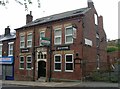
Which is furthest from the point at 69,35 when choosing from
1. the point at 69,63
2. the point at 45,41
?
the point at 69,63

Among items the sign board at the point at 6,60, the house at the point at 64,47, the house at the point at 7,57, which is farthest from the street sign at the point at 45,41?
the sign board at the point at 6,60

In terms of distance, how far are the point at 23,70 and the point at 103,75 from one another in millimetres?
11610

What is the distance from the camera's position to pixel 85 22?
24.1 meters

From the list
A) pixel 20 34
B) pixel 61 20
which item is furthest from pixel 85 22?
pixel 20 34

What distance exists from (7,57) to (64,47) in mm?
12069

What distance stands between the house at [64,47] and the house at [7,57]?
212cm

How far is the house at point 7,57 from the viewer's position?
108 feet

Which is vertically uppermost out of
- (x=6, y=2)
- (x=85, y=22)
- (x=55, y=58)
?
(x=85, y=22)

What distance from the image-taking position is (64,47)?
24.5 meters

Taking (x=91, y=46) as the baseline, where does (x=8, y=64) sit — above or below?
below

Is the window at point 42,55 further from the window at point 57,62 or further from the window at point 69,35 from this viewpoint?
the window at point 69,35

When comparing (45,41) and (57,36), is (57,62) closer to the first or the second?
(45,41)

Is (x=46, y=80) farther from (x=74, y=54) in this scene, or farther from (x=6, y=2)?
(x=6, y=2)

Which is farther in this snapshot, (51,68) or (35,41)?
(35,41)
